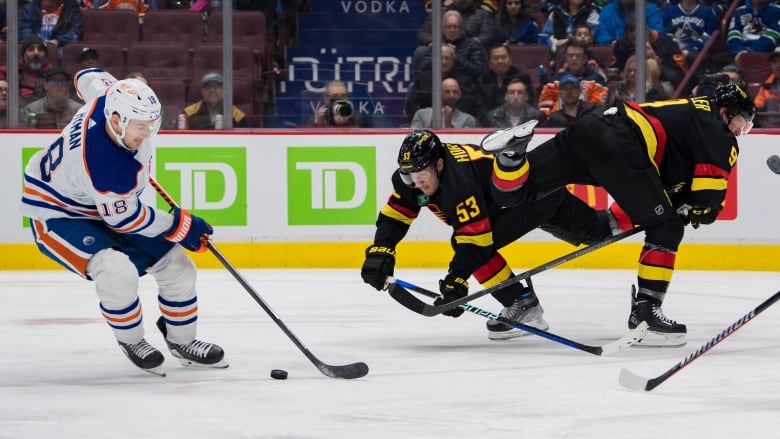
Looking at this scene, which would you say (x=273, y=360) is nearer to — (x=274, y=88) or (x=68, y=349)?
(x=68, y=349)

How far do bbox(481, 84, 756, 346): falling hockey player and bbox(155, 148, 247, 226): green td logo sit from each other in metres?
3.08

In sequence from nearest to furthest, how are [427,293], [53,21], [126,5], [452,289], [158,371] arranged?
[158,371] → [452,289] → [427,293] → [53,21] → [126,5]

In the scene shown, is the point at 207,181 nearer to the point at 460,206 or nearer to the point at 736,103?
the point at 460,206

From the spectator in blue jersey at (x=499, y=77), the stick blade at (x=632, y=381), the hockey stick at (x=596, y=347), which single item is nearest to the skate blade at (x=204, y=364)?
the hockey stick at (x=596, y=347)

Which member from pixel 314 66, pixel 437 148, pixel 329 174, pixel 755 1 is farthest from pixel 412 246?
pixel 437 148

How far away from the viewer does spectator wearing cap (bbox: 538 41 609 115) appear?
24.7 feet

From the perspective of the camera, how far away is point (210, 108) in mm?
7598

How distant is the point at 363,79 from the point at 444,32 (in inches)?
21.8

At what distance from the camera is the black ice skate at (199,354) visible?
13.6 ft

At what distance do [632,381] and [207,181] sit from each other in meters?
4.20

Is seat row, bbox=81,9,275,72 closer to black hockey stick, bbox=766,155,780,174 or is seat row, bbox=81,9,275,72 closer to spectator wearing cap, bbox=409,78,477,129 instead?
spectator wearing cap, bbox=409,78,477,129

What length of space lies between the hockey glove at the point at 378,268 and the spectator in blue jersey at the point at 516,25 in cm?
320

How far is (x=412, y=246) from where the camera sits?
7527 millimetres

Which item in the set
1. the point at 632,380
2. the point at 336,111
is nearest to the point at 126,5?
the point at 336,111
